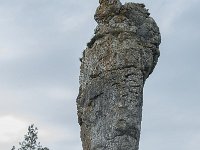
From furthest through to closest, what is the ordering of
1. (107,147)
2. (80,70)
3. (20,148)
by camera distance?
(20,148) < (80,70) < (107,147)

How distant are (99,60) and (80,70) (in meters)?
1.05

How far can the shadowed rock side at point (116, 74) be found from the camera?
532 inches

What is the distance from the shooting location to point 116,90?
13.8m

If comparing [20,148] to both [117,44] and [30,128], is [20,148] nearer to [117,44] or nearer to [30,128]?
[30,128]

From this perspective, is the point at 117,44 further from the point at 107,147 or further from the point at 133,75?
the point at 107,147

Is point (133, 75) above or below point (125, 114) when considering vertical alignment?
above

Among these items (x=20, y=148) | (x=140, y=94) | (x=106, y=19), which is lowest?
(x=140, y=94)

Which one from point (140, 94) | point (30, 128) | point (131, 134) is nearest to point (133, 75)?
point (140, 94)

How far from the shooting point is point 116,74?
547 inches

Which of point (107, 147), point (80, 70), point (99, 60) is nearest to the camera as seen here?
point (107, 147)

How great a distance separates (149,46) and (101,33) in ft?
3.83

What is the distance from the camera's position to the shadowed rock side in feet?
44.3

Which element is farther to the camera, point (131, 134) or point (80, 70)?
point (80, 70)

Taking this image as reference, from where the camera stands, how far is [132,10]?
15.2 meters
